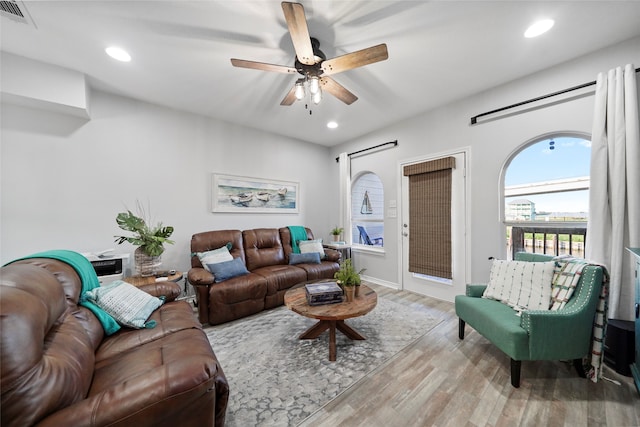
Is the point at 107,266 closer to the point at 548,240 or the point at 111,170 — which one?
the point at 111,170

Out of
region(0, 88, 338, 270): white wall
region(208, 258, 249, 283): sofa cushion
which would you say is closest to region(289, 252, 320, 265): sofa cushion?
region(208, 258, 249, 283): sofa cushion

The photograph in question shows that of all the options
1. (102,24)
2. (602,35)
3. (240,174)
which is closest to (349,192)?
(240,174)

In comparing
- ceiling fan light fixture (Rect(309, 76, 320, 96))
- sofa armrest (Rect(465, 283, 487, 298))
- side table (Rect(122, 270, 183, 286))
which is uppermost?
ceiling fan light fixture (Rect(309, 76, 320, 96))

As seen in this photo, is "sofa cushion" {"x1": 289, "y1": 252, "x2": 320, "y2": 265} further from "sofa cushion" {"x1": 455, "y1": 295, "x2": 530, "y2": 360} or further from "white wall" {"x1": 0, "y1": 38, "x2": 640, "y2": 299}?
"sofa cushion" {"x1": 455, "y1": 295, "x2": 530, "y2": 360}

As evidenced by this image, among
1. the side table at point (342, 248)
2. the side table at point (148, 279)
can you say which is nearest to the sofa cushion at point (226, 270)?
the side table at point (148, 279)

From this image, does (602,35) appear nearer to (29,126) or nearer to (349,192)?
(349,192)

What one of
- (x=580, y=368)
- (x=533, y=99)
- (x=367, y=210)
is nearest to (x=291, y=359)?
(x=580, y=368)

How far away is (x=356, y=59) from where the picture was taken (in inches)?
71.2

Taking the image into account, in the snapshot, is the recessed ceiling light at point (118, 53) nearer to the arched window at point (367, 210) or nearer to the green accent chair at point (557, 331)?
the arched window at point (367, 210)

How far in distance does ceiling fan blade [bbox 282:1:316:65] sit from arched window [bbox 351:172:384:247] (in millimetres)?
2710

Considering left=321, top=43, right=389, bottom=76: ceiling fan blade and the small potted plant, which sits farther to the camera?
the small potted plant

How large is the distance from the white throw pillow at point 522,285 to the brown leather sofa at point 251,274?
200cm

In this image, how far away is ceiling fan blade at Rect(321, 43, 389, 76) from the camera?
1.69 meters

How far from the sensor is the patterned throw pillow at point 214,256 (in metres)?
2.86
